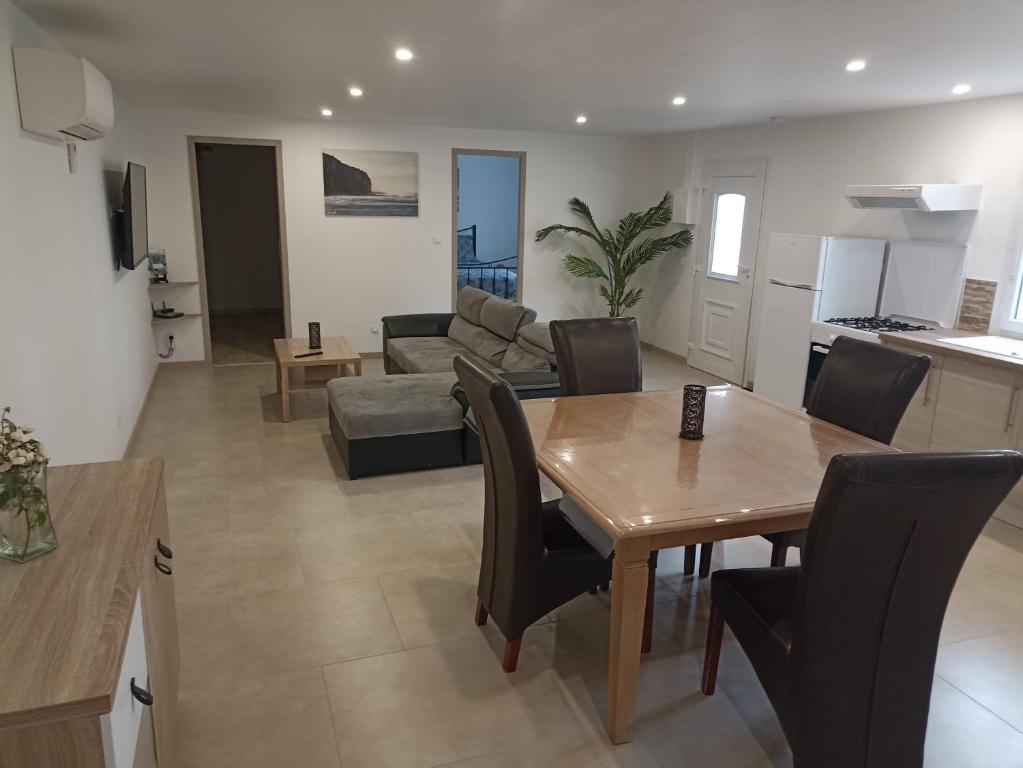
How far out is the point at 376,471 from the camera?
4.29m

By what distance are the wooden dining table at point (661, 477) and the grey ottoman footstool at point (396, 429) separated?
1.40m

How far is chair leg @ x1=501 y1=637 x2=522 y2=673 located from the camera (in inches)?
98.0

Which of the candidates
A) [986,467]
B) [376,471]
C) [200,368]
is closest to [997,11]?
[986,467]

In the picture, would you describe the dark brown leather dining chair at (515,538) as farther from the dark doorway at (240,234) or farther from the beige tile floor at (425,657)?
the dark doorway at (240,234)

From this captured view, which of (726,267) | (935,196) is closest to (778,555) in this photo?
(935,196)

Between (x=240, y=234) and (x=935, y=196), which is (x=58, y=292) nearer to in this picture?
(x=935, y=196)

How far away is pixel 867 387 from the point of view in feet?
9.34

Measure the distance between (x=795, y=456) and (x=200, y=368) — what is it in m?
5.95

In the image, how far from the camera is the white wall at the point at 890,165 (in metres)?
4.41

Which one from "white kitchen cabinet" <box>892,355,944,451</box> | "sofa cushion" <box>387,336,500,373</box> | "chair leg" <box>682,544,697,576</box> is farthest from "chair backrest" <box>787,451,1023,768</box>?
"sofa cushion" <box>387,336,500,373</box>

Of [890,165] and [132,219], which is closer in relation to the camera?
[132,219]

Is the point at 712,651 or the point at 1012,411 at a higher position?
the point at 1012,411

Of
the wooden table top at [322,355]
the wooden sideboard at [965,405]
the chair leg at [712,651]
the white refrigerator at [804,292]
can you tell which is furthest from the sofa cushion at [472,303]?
the chair leg at [712,651]

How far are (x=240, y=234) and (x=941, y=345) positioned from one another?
27.9 ft
